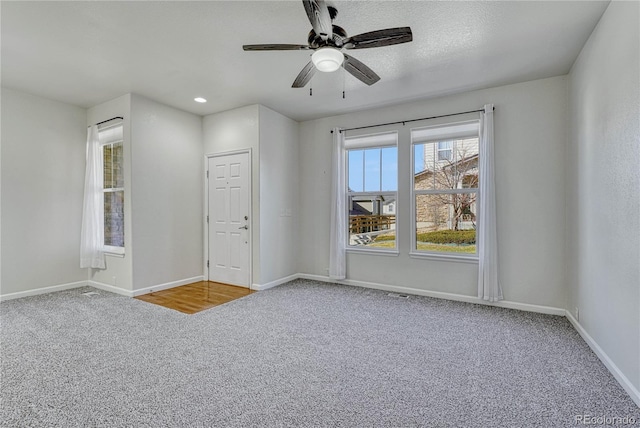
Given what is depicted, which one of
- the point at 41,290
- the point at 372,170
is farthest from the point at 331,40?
the point at 41,290

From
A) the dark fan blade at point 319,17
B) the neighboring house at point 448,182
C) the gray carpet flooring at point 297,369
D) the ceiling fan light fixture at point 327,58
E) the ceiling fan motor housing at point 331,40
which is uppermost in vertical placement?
the ceiling fan motor housing at point 331,40

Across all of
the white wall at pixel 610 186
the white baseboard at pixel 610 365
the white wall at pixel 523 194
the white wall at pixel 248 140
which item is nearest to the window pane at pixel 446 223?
the white wall at pixel 523 194

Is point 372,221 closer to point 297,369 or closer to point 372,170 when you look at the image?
point 372,170

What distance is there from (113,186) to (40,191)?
2.99 ft

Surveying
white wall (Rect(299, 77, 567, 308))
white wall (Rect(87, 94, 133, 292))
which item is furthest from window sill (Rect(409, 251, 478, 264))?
white wall (Rect(87, 94, 133, 292))

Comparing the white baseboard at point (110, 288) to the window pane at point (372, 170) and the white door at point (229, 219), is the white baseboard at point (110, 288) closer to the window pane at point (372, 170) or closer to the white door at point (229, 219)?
the white door at point (229, 219)

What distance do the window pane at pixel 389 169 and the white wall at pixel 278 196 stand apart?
1559 millimetres

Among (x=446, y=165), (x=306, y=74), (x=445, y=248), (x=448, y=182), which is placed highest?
(x=306, y=74)

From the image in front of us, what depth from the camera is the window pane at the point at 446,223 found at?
417 cm

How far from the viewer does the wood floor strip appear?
3.84m

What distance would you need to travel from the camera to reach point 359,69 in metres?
2.68

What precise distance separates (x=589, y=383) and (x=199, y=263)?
4978 millimetres

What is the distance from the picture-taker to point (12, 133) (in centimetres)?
410

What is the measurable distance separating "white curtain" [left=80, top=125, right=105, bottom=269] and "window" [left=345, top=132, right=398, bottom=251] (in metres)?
3.84
